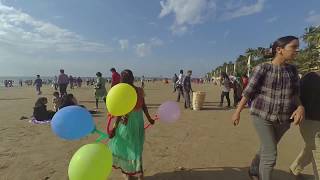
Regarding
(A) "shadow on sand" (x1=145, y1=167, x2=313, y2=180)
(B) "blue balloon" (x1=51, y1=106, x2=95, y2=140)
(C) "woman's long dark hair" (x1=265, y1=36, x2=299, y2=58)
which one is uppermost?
(C) "woman's long dark hair" (x1=265, y1=36, x2=299, y2=58)

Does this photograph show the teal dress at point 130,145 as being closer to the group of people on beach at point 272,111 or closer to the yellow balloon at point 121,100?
the group of people on beach at point 272,111

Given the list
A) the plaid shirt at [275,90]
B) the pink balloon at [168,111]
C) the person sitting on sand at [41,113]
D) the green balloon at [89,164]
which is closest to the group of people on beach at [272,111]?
the plaid shirt at [275,90]

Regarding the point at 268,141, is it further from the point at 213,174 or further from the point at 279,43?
the point at 213,174

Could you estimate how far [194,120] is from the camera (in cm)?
1204

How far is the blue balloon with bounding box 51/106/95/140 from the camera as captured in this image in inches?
163

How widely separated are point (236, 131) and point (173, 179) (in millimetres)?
4740

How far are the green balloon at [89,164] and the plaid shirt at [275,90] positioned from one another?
1912 millimetres

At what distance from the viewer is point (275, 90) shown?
4.26 meters

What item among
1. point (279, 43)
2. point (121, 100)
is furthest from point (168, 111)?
point (279, 43)

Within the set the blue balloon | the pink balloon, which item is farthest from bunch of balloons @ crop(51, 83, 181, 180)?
the pink balloon

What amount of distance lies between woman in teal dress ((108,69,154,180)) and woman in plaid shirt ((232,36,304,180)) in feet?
4.64

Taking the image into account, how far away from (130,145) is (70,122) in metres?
1.01

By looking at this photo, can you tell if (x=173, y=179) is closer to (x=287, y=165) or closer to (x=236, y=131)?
(x=287, y=165)

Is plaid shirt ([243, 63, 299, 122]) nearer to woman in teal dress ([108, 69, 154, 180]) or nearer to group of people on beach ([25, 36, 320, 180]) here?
group of people on beach ([25, 36, 320, 180])
